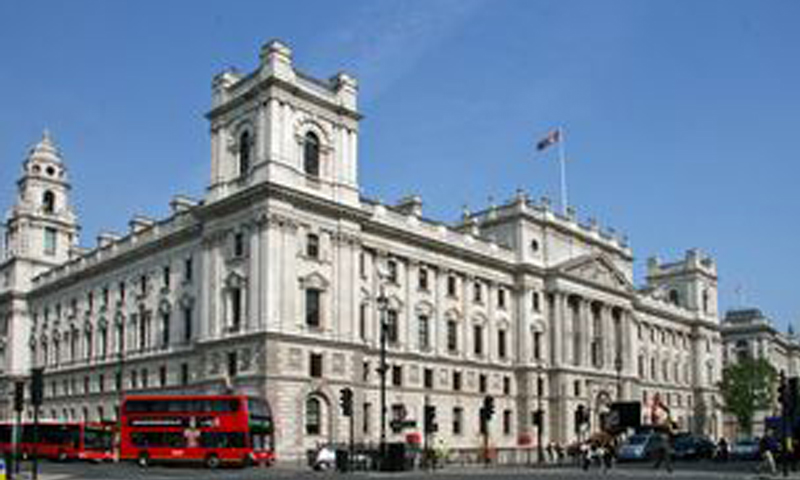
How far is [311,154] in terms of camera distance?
6303 cm

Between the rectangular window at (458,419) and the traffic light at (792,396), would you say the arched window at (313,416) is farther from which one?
the traffic light at (792,396)

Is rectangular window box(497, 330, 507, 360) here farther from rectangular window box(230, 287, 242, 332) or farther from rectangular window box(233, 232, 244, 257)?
rectangular window box(233, 232, 244, 257)

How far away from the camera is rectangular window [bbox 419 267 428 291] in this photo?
2852 inches

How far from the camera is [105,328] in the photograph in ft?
262

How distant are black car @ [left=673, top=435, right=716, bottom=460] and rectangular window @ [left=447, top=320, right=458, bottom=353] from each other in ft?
57.3

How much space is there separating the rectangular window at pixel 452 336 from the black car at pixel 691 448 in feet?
57.3

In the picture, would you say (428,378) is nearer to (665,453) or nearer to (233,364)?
(233,364)

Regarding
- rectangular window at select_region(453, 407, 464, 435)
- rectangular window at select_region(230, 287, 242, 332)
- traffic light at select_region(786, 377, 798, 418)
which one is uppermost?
rectangular window at select_region(230, 287, 242, 332)

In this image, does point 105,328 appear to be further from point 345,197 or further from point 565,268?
point 565,268

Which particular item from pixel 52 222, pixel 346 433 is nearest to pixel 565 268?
pixel 346 433

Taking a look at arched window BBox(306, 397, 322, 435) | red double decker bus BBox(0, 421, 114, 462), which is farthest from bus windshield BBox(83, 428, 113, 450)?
arched window BBox(306, 397, 322, 435)

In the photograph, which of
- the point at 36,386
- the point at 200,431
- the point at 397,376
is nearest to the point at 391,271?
the point at 397,376

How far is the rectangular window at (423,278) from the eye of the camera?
72.4m

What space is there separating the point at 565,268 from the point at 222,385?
3565cm
